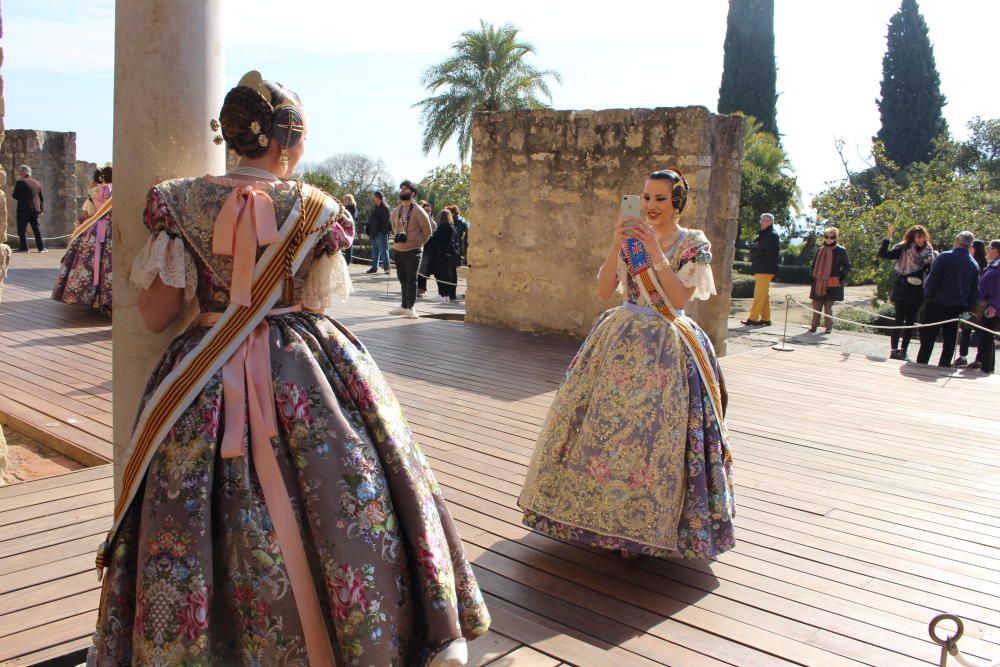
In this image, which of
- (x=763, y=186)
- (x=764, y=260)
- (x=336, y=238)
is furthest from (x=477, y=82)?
(x=336, y=238)

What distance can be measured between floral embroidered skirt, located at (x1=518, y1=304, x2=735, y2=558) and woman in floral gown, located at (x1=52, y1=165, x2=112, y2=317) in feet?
18.8

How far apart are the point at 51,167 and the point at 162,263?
48.4 feet

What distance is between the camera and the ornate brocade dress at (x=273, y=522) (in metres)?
1.84

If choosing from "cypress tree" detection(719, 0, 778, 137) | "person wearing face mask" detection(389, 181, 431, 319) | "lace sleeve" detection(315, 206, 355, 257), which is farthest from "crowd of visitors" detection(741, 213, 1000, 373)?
"cypress tree" detection(719, 0, 778, 137)

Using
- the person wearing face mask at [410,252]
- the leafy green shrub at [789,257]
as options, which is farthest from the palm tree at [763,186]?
the person wearing face mask at [410,252]

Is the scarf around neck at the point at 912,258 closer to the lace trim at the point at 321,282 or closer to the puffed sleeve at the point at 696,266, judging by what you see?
the puffed sleeve at the point at 696,266

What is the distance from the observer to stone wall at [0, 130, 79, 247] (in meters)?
14.4

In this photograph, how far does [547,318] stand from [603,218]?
1.09m

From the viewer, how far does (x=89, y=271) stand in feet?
25.6

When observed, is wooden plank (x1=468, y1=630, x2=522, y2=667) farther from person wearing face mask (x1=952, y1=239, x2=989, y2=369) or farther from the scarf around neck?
the scarf around neck

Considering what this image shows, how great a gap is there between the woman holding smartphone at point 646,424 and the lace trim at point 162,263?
173 cm

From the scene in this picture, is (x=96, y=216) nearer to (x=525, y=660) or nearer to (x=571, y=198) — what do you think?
(x=571, y=198)

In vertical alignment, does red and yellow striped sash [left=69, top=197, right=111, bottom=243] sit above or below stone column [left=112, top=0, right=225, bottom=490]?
below

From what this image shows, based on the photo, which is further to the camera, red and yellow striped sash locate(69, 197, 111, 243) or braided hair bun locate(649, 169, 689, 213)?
red and yellow striped sash locate(69, 197, 111, 243)
